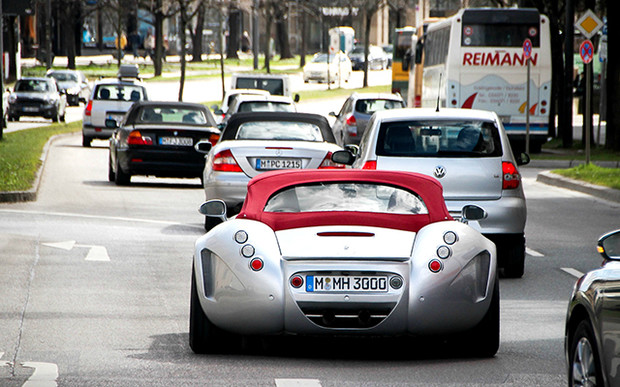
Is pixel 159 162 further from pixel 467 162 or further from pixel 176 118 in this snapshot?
pixel 467 162

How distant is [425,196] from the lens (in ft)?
27.0

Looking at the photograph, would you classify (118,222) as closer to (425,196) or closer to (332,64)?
(425,196)

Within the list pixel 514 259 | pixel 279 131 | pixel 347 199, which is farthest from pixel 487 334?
pixel 279 131

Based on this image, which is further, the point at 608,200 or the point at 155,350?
the point at 608,200

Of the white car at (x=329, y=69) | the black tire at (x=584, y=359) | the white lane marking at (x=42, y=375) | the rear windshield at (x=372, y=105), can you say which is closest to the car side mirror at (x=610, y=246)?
the black tire at (x=584, y=359)

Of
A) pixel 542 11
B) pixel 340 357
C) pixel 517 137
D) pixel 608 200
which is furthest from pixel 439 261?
pixel 542 11

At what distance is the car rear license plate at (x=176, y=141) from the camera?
22.8m

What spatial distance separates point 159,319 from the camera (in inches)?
367

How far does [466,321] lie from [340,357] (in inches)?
31.9

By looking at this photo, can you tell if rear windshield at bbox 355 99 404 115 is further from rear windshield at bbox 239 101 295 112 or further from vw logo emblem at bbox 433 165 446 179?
vw logo emblem at bbox 433 165 446 179

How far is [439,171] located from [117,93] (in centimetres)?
2455

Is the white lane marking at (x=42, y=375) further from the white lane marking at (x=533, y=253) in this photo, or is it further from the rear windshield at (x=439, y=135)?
the white lane marking at (x=533, y=253)

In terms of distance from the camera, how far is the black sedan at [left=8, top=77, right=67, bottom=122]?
156 ft

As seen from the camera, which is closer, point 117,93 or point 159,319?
point 159,319
